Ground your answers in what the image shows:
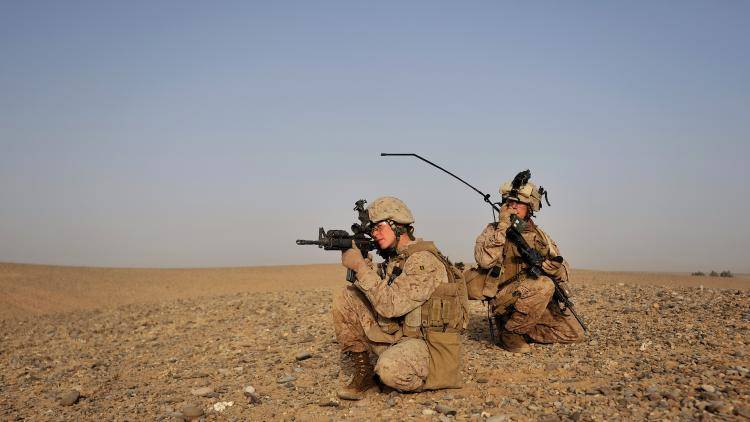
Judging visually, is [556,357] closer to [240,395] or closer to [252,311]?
[240,395]

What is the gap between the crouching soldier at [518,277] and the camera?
7.89 m

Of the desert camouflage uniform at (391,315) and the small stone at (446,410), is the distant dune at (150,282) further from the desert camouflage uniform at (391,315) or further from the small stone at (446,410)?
the small stone at (446,410)

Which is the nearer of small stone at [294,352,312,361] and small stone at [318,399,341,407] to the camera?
small stone at [318,399,341,407]

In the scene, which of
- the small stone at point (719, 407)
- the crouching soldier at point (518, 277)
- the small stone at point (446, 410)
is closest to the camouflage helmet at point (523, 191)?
the crouching soldier at point (518, 277)

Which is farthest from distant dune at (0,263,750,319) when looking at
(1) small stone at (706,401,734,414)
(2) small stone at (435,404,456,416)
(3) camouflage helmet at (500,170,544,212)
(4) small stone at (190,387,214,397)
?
(2) small stone at (435,404,456,416)

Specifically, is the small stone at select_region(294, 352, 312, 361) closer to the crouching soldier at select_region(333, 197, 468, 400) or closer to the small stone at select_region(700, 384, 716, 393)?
the crouching soldier at select_region(333, 197, 468, 400)

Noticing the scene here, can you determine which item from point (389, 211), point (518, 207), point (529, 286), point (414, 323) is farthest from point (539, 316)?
point (389, 211)

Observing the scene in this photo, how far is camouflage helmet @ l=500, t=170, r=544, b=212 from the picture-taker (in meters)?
8.11

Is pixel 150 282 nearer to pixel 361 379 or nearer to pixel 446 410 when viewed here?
pixel 361 379

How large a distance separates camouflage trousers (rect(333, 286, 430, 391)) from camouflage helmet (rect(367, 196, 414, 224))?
914 millimetres

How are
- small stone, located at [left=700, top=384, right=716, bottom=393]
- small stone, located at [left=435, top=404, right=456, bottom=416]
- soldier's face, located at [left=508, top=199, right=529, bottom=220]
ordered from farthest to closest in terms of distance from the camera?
soldier's face, located at [left=508, top=199, right=529, bottom=220] → small stone, located at [left=435, top=404, right=456, bottom=416] → small stone, located at [left=700, top=384, right=716, bottom=393]

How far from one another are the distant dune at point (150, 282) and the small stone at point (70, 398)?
11511mm

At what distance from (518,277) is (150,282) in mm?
19980

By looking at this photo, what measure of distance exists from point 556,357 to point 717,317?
3.23m
